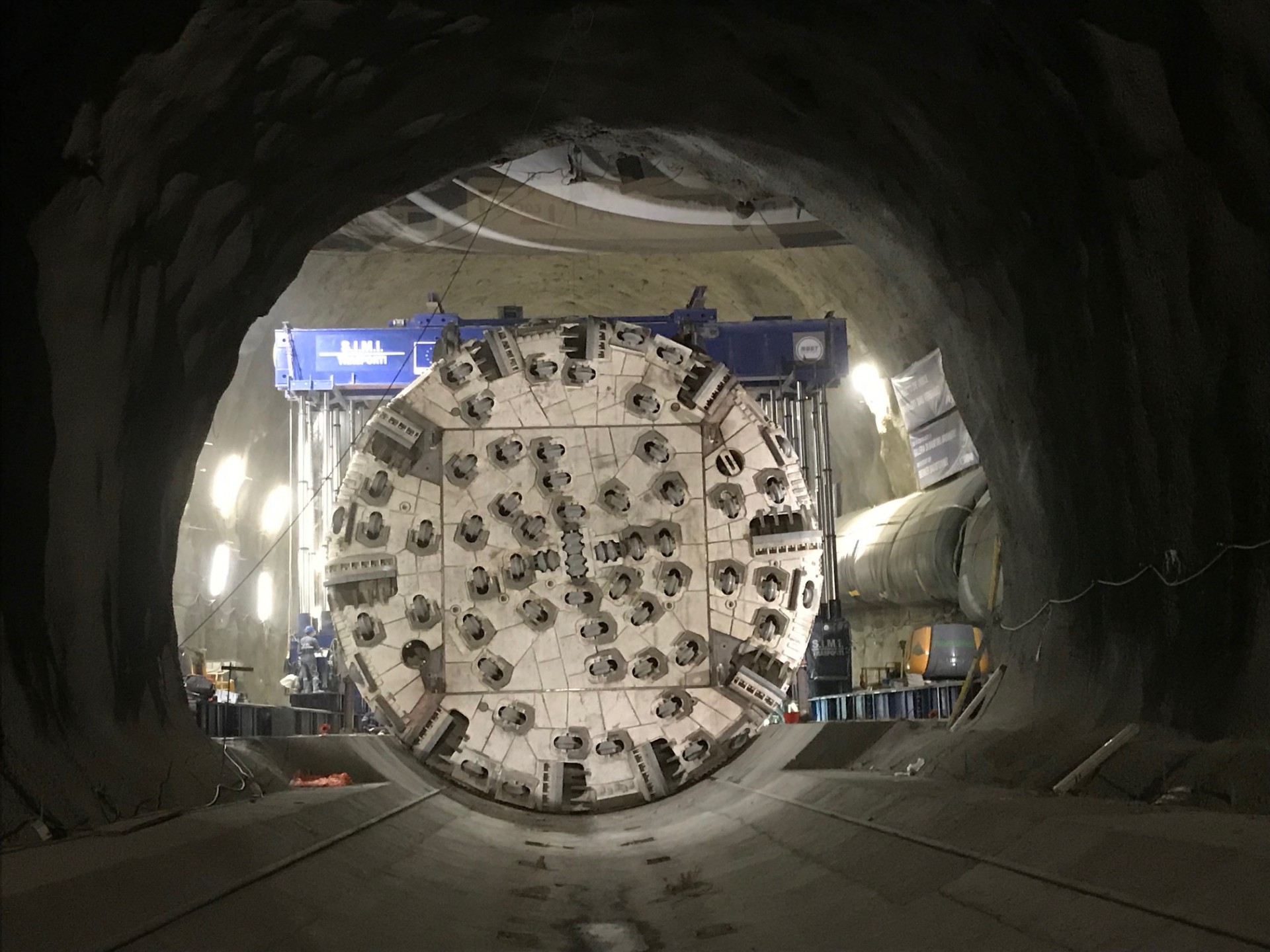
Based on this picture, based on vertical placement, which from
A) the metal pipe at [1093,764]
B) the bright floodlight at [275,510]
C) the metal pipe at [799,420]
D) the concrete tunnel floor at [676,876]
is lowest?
the concrete tunnel floor at [676,876]

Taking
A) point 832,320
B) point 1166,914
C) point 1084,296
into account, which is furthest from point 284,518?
point 1166,914

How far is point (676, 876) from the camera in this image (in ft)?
22.1

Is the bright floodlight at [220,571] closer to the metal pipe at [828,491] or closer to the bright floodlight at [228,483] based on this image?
the bright floodlight at [228,483]

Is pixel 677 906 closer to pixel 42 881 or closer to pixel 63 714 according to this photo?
pixel 63 714

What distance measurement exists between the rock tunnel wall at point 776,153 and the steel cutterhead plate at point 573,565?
1.93 meters

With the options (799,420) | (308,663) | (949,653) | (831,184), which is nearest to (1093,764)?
(831,184)

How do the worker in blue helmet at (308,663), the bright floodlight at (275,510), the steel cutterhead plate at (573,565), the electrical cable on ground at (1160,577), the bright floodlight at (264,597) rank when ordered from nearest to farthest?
the electrical cable on ground at (1160,577) < the steel cutterhead plate at (573,565) < the worker in blue helmet at (308,663) < the bright floodlight at (264,597) < the bright floodlight at (275,510)

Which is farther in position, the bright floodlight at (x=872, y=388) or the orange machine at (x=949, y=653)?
the bright floodlight at (x=872, y=388)

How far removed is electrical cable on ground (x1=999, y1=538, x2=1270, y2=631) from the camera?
4820 mm

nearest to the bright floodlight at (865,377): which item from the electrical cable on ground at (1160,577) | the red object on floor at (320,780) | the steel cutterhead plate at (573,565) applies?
the steel cutterhead plate at (573,565)

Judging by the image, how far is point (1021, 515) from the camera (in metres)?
7.56

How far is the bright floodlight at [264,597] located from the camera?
21.6m

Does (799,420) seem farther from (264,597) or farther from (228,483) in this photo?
(264,597)

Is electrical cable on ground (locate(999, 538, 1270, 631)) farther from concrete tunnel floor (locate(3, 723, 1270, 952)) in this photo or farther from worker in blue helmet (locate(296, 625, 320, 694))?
worker in blue helmet (locate(296, 625, 320, 694))
